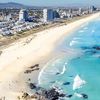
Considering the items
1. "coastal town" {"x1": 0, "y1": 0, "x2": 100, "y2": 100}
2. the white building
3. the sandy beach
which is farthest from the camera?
the white building

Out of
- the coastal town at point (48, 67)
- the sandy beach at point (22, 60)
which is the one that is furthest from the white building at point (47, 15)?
the coastal town at point (48, 67)

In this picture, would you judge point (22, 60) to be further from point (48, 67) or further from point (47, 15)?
point (47, 15)

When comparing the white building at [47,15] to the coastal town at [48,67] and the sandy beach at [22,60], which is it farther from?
the coastal town at [48,67]

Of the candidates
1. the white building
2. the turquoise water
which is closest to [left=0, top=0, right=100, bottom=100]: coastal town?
the turquoise water

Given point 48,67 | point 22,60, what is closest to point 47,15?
point 22,60

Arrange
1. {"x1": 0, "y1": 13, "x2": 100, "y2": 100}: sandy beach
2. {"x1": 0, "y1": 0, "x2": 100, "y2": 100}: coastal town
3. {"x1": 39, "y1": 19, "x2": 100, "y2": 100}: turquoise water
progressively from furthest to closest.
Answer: {"x1": 39, "y1": 19, "x2": 100, "y2": 100}: turquoise water < {"x1": 0, "y1": 13, "x2": 100, "y2": 100}: sandy beach < {"x1": 0, "y1": 0, "x2": 100, "y2": 100}: coastal town

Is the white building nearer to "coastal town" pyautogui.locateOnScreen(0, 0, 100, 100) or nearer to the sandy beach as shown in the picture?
the sandy beach
